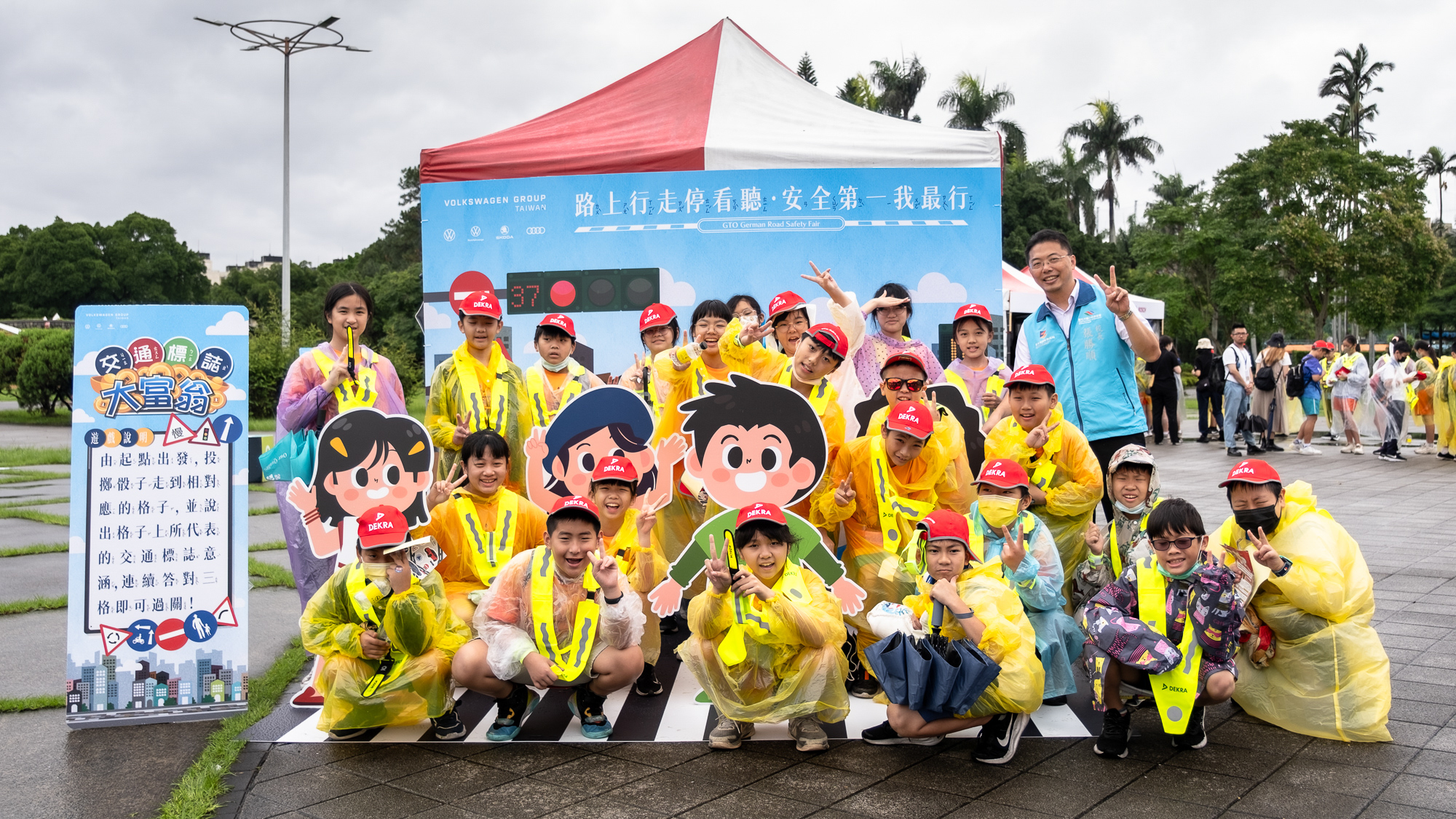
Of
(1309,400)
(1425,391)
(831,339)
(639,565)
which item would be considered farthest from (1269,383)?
(639,565)

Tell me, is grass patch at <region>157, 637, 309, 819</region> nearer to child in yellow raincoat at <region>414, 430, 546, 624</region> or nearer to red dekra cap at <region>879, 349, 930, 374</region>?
child in yellow raincoat at <region>414, 430, 546, 624</region>

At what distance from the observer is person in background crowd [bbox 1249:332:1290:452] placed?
14.7 metres

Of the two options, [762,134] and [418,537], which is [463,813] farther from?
[762,134]

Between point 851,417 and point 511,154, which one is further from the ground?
point 511,154

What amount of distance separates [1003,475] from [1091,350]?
112 centimetres

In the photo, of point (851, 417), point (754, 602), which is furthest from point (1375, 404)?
point (754, 602)

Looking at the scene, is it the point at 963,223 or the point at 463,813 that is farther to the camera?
the point at 963,223

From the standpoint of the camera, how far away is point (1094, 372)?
15.8 ft

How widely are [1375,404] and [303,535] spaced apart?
596 inches

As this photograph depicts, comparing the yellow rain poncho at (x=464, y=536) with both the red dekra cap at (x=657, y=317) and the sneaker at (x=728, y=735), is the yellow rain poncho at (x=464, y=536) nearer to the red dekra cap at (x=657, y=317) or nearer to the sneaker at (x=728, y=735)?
the sneaker at (x=728, y=735)

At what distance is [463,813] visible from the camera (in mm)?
3178

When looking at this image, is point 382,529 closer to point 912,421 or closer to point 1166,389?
point 912,421

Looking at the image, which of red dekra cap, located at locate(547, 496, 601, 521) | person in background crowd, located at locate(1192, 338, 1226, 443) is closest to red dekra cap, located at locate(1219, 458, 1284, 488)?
red dekra cap, located at locate(547, 496, 601, 521)

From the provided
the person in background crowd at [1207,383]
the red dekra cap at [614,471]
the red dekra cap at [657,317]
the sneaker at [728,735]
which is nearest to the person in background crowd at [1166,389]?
the person in background crowd at [1207,383]
